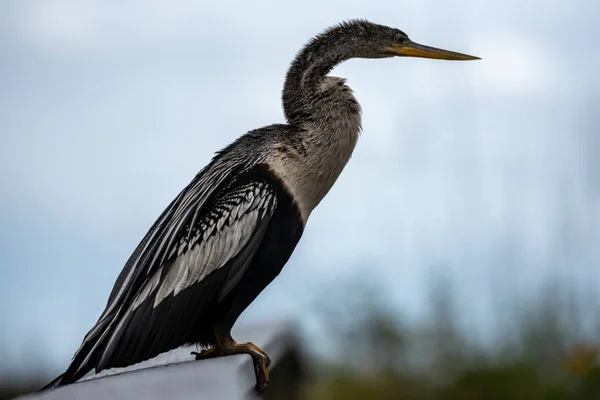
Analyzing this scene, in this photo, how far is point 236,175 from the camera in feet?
9.73

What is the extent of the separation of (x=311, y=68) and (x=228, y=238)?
2.52 feet

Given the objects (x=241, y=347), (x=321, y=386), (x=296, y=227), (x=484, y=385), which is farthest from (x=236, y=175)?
(x=484, y=385)

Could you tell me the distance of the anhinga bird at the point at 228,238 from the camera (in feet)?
8.87

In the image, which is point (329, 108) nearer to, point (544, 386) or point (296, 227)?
point (296, 227)

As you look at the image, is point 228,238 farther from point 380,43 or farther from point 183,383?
point 380,43

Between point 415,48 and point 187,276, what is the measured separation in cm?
141

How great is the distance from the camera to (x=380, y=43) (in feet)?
11.4

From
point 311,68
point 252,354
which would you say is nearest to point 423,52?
point 311,68

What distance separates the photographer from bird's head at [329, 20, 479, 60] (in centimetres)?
339

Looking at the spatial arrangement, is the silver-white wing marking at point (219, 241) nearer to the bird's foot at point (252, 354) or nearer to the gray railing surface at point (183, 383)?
the bird's foot at point (252, 354)

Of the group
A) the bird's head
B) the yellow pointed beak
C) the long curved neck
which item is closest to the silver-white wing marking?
the long curved neck

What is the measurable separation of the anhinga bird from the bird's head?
9.7 inches

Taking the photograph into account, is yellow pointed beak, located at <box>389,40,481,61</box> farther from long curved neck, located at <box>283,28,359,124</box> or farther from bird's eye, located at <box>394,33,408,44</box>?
long curved neck, located at <box>283,28,359,124</box>

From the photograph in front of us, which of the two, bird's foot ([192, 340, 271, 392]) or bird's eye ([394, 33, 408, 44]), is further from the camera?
bird's eye ([394, 33, 408, 44])
